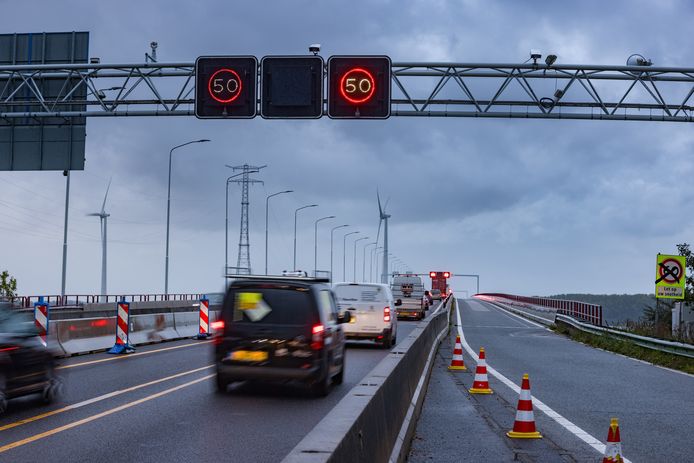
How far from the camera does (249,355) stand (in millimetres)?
13891

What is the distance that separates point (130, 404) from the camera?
1328cm

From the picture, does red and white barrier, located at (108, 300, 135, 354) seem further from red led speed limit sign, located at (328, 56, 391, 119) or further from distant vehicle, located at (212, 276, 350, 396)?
distant vehicle, located at (212, 276, 350, 396)

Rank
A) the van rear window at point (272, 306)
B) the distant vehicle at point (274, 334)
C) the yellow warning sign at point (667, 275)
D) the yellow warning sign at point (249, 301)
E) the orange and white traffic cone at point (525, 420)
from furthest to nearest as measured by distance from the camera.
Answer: the yellow warning sign at point (667, 275) < the yellow warning sign at point (249, 301) < the van rear window at point (272, 306) < the distant vehicle at point (274, 334) < the orange and white traffic cone at point (525, 420)

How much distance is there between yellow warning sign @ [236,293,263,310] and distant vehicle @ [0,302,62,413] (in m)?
2.82

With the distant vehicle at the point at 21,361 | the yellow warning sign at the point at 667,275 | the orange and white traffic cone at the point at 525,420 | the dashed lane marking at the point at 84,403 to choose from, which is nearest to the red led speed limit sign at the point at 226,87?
the dashed lane marking at the point at 84,403

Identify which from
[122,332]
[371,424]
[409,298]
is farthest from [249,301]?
[409,298]

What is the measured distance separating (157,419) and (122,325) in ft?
38.8

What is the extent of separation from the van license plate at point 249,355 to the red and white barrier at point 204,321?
16.1 metres

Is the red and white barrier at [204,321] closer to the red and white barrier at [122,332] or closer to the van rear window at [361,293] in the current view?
the van rear window at [361,293]

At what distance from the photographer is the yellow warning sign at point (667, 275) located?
94.4ft

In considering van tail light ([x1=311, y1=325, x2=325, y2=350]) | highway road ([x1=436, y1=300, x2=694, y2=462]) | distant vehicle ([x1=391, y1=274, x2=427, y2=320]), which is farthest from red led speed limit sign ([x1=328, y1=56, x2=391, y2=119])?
distant vehicle ([x1=391, y1=274, x2=427, y2=320])

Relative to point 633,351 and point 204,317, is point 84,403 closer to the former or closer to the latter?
point 204,317

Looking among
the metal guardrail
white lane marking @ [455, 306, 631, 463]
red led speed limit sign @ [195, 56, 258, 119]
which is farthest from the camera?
the metal guardrail

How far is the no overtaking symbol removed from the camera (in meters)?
28.9
